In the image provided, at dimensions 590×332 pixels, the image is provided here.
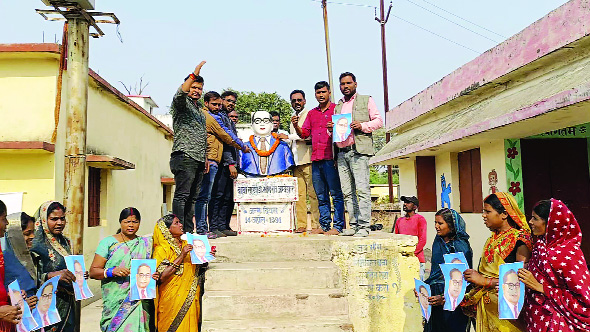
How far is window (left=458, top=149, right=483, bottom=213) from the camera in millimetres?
9461

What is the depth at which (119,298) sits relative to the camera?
410 cm

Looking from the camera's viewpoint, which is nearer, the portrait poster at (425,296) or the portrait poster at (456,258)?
the portrait poster at (456,258)

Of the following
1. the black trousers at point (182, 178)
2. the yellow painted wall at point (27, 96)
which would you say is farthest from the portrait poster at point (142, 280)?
the yellow painted wall at point (27, 96)

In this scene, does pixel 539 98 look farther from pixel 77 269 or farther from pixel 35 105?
pixel 35 105

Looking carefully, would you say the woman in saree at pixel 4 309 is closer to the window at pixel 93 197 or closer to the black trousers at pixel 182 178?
the black trousers at pixel 182 178

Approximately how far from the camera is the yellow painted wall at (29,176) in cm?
739

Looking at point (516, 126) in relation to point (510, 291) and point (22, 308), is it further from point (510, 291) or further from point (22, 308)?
point (22, 308)

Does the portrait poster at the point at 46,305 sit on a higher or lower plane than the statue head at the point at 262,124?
lower

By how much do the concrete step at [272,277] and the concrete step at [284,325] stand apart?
413 mm

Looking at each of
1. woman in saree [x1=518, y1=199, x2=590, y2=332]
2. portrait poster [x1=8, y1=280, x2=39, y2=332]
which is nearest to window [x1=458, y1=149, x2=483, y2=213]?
woman in saree [x1=518, y1=199, x2=590, y2=332]

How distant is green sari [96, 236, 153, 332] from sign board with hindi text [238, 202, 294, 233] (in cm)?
236

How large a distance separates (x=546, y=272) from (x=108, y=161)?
7694 millimetres

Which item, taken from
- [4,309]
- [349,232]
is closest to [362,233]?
[349,232]

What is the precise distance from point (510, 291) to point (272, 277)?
7.56 feet
